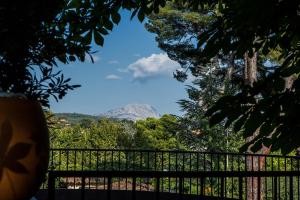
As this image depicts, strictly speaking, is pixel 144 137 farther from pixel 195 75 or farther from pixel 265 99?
pixel 265 99

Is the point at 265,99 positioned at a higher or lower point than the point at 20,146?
higher

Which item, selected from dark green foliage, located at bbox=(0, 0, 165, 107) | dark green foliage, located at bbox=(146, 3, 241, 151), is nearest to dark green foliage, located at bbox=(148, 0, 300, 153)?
dark green foliage, located at bbox=(0, 0, 165, 107)

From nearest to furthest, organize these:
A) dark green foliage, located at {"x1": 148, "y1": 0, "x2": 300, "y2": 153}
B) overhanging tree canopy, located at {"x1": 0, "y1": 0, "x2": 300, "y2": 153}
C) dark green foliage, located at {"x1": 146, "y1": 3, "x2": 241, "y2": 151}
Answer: overhanging tree canopy, located at {"x1": 0, "y1": 0, "x2": 300, "y2": 153}
dark green foliage, located at {"x1": 148, "y1": 0, "x2": 300, "y2": 153}
dark green foliage, located at {"x1": 146, "y1": 3, "x2": 241, "y2": 151}

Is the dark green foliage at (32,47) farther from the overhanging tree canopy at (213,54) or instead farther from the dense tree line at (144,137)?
the dense tree line at (144,137)

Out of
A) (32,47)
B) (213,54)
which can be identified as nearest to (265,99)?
(213,54)

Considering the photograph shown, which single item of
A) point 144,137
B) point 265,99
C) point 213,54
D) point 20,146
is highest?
point 213,54

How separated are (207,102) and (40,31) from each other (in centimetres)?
1499

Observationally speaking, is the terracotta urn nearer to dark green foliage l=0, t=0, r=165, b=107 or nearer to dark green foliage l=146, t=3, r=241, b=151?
dark green foliage l=0, t=0, r=165, b=107

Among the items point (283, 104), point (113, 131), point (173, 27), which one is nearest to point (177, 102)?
point (113, 131)

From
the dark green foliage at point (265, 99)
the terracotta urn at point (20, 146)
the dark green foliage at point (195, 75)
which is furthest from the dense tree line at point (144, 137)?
the terracotta urn at point (20, 146)

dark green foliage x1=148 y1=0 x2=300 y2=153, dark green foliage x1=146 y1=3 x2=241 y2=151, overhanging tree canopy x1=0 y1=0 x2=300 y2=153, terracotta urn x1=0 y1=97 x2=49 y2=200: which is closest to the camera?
terracotta urn x1=0 y1=97 x2=49 y2=200

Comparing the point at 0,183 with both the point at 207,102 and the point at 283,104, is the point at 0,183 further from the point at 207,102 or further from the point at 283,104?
the point at 207,102

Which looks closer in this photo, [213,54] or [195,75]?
[213,54]

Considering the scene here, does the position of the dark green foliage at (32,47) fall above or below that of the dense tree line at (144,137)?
above
